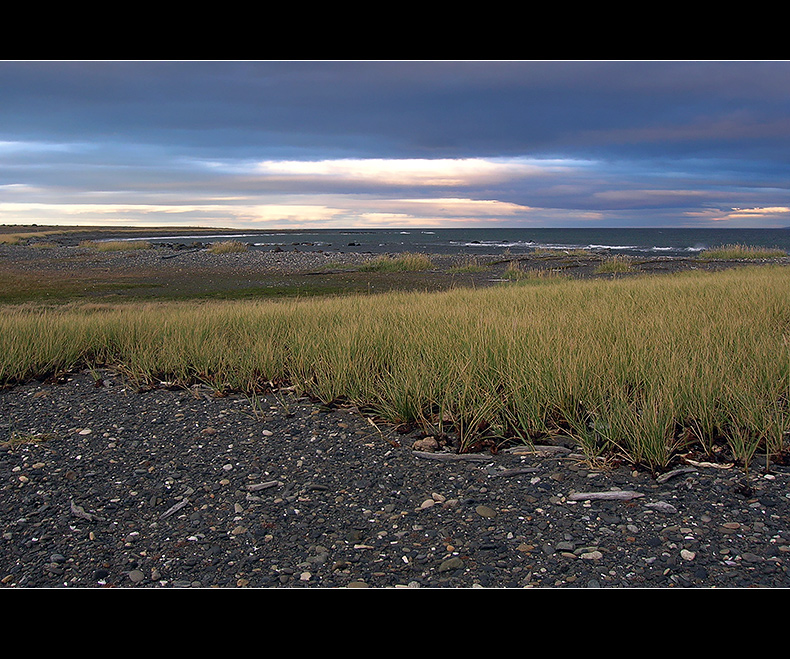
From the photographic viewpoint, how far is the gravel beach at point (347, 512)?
2.96 meters

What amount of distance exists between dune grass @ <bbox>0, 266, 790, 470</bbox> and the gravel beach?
0.32 meters

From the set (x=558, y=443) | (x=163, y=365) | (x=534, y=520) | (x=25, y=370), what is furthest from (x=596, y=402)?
(x=25, y=370)

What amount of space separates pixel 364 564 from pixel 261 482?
4.24 feet

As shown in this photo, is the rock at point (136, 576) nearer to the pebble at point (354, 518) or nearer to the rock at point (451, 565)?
the pebble at point (354, 518)

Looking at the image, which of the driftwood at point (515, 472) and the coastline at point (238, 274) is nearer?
the driftwood at point (515, 472)

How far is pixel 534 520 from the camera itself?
342 centimetres

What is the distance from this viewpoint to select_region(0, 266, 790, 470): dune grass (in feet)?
14.3

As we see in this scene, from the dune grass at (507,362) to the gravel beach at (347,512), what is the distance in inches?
12.6

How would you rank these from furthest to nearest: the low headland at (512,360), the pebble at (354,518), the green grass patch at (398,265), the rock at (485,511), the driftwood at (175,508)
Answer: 1. the green grass patch at (398,265)
2. the low headland at (512,360)
3. the driftwood at (175,508)
4. the rock at (485,511)
5. the pebble at (354,518)

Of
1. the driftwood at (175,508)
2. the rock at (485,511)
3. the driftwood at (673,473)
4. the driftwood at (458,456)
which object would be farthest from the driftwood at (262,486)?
the driftwood at (673,473)

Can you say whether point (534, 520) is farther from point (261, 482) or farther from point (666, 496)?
point (261, 482)

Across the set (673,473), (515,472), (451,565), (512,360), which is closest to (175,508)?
(451,565)

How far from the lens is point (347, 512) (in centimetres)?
363

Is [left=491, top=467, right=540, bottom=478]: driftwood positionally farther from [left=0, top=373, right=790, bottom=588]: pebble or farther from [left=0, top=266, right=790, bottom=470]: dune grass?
[left=0, top=266, right=790, bottom=470]: dune grass
